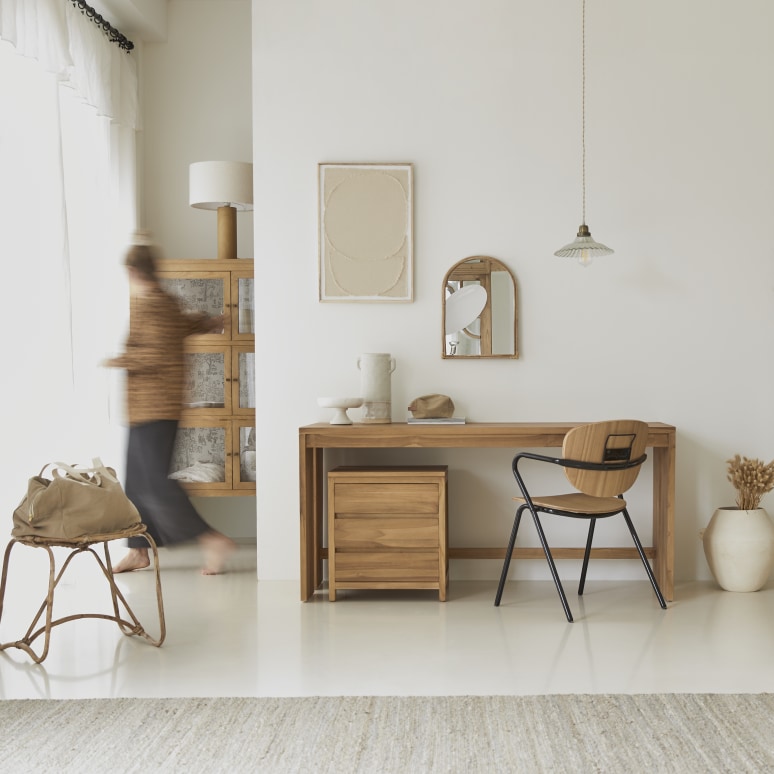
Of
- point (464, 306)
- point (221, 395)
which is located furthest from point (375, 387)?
point (221, 395)

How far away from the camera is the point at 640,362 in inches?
162

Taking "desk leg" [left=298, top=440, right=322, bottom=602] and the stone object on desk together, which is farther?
the stone object on desk

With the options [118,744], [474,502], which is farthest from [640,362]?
[118,744]

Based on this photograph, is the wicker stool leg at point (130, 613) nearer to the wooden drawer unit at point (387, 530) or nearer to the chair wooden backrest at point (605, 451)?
the wooden drawer unit at point (387, 530)

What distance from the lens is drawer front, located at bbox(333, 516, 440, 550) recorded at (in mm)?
3674

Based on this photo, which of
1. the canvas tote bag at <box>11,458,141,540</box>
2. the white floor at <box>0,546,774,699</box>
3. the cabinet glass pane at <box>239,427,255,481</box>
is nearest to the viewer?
the white floor at <box>0,546,774,699</box>

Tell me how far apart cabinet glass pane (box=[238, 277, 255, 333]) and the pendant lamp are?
1.65 meters

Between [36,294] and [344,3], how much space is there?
2002 millimetres

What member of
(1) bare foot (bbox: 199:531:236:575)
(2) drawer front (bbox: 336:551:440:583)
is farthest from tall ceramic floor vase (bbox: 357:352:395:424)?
(1) bare foot (bbox: 199:531:236:575)

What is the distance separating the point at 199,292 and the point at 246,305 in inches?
10.5

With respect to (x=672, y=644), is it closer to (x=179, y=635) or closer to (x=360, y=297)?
(x=179, y=635)

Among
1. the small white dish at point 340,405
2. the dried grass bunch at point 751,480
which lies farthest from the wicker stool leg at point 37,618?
the dried grass bunch at point 751,480

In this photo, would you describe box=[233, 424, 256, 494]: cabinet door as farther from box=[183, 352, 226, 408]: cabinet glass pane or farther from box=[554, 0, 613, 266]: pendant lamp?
box=[554, 0, 613, 266]: pendant lamp

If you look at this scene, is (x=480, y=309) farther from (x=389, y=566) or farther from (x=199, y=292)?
(x=199, y=292)
